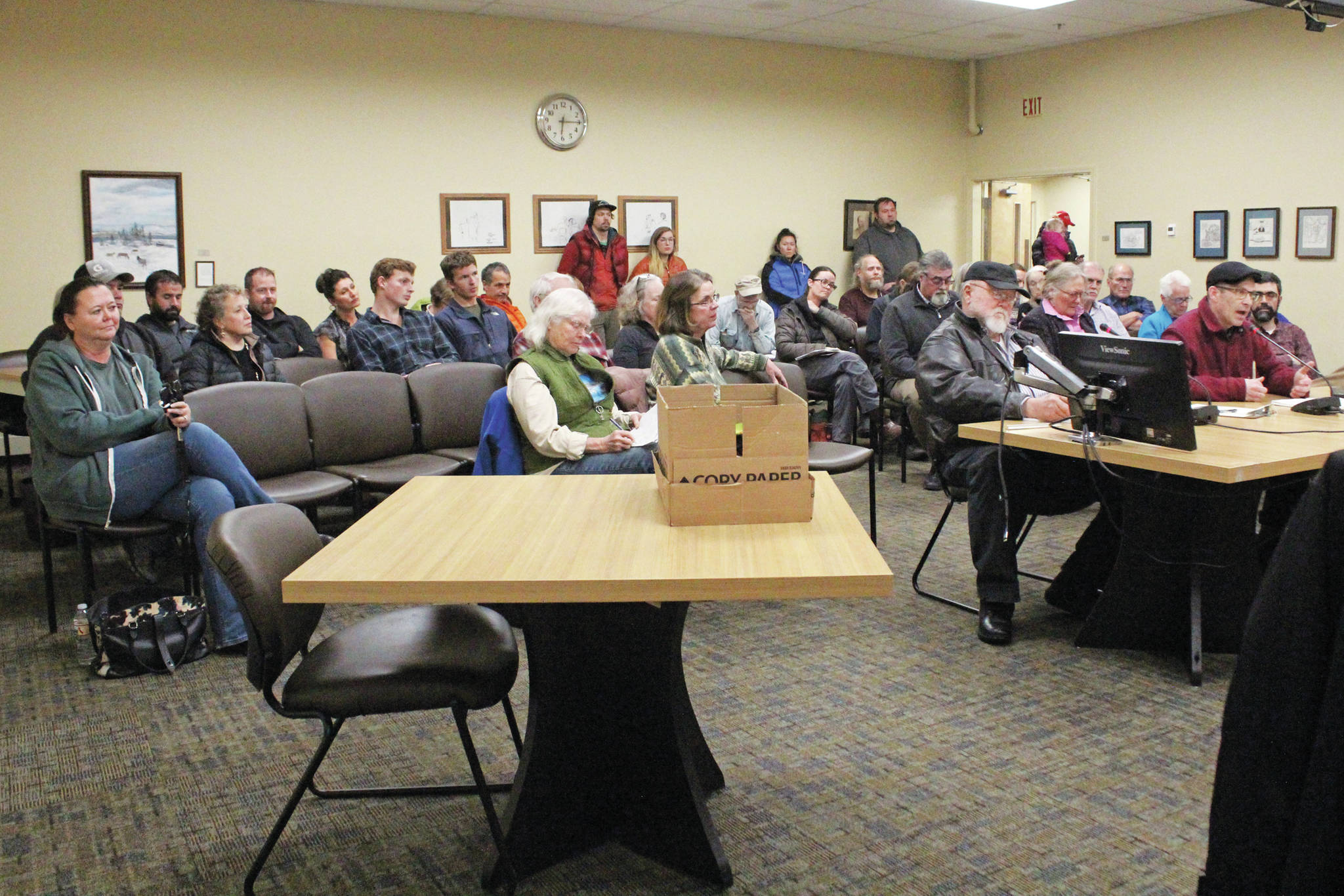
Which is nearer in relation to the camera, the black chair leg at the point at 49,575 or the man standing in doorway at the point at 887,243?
the black chair leg at the point at 49,575

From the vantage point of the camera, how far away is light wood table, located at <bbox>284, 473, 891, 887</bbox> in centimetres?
193

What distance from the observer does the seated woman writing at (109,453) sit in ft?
12.5

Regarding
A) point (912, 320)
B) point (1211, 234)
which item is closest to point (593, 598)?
point (912, 320)

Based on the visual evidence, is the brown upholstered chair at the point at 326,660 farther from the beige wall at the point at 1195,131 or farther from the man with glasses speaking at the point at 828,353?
the beige wall at the point at 1195,131

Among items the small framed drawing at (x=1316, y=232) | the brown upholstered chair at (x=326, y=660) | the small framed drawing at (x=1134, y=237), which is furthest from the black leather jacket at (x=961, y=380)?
the small framed drawing at (x=1134, y=237)

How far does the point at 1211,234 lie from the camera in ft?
30.4

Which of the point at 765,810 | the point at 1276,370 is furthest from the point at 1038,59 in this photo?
the point at 765,810

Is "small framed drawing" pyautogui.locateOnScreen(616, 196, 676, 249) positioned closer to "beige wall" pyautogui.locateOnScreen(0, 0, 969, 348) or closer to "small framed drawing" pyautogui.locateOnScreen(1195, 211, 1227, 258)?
"beige wall" pyautogui.locateOnScreen(0, 0, 969, 348)

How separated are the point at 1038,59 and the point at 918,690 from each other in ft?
28.5

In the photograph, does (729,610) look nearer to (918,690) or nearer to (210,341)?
(918,690)

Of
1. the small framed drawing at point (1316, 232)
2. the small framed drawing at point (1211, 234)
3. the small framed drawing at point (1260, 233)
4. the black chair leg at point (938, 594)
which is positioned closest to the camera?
the black chair leg at point (938, 594)

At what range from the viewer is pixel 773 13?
8.81 metres

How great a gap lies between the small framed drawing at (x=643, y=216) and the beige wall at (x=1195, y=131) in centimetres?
358

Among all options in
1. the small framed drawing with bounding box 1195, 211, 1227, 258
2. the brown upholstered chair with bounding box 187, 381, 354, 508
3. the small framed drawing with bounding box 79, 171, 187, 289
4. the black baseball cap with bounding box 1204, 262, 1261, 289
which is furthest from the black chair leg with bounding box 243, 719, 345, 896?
the small framed drawing with bounding box 1195, 211, 1227, 258
